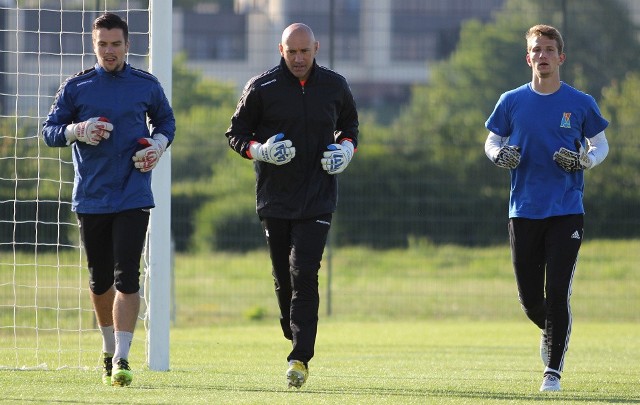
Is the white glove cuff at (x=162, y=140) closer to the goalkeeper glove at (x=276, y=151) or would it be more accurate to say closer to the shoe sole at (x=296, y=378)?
the goalkeeper glove at (x=276, y=151)

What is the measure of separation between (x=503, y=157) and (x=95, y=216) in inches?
92.5

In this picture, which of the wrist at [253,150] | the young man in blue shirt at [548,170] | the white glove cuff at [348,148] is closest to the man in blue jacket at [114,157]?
the wrist at [253,150]

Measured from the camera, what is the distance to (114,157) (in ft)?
23.8

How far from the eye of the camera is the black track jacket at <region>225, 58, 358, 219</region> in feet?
24.3

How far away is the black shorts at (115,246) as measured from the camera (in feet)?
23.7

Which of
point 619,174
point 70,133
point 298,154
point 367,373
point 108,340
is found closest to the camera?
point 70,133

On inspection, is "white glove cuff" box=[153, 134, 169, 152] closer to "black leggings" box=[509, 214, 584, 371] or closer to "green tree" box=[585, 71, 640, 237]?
"black leggings" box=[509, 214, 584, 371]

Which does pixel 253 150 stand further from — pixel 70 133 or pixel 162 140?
pixel 70 133

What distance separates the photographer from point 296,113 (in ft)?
24.2

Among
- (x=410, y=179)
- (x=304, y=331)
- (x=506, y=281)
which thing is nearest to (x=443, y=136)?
(x=410, y=179)

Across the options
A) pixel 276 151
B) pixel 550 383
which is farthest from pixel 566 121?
pixel 276 151

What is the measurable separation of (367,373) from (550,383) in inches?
64.8

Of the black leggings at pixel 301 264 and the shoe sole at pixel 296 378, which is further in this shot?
the black leggings at pixel 301 264

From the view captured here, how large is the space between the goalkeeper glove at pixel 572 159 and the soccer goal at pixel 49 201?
2.63m
